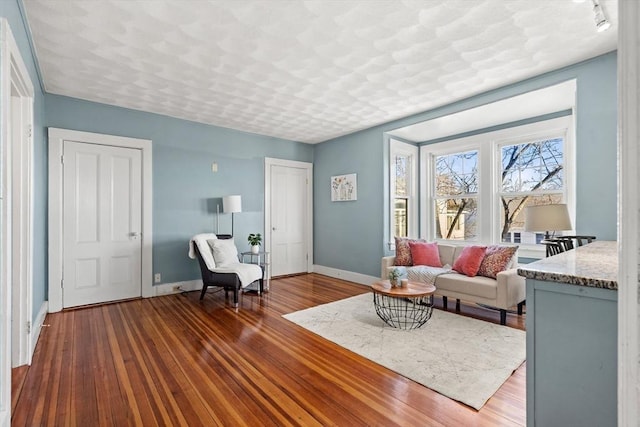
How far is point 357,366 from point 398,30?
2665 mm

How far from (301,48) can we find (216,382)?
2752 mm

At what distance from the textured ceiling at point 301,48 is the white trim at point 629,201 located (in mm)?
1870

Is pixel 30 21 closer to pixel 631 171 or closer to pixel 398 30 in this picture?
pixel 398 30

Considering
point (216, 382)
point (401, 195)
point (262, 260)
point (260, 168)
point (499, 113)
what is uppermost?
point (499, 113)

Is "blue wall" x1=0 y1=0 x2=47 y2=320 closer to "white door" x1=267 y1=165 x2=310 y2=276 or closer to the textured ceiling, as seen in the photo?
the textured ceiling

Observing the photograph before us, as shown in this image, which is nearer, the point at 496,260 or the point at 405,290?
the point at 405,290

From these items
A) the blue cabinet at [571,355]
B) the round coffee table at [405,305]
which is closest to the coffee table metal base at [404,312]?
the round coffee table at [405,305]

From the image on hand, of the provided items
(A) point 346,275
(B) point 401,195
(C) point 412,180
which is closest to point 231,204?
(A) point 346,275

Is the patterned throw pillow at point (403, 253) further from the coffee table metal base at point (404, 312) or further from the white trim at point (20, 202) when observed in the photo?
the white trim at point (20, 202)

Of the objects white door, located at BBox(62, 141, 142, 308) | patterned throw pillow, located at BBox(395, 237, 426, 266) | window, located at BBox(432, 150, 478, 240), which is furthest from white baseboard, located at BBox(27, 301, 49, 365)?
window, located at BBox(432, 150, 478, 240)

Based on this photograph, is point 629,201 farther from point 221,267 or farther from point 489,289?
point 221,267

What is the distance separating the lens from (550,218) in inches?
116

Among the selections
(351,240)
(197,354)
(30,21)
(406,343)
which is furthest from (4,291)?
(351,240)

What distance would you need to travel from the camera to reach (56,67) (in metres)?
3.01
